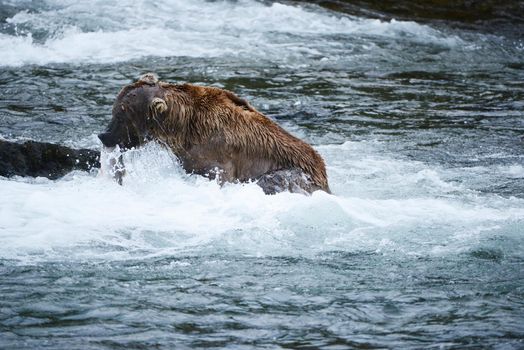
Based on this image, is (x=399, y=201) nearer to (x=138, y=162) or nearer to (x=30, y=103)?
(x=138, y=162)

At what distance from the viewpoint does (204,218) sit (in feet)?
24.4

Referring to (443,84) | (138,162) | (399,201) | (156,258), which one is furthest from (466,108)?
(156,258)

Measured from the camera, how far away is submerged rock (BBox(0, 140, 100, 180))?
28.0 ft

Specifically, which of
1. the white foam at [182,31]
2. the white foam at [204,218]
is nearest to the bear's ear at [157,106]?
the white foam at [204,218]

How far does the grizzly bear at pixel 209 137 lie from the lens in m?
8.36

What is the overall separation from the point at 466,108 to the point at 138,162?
17.3 ft

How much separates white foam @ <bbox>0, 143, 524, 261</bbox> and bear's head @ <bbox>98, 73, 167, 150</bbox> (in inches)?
7.2

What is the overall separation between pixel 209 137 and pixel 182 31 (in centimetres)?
785

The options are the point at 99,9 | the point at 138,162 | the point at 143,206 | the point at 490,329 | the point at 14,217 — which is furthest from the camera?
the point at 99,9

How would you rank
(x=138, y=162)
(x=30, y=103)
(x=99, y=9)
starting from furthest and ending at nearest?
(x=99, y=9) → (x=30, y=103) → (x=138, y=162)

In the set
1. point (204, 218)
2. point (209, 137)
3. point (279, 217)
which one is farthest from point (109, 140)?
point (279, 217)

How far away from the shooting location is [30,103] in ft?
37.1

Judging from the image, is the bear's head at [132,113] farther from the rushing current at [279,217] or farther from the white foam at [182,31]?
the white foam at [182,31]

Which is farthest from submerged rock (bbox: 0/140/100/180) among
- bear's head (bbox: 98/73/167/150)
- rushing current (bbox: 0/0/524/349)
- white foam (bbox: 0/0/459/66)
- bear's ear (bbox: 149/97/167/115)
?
white foam (bbox: 0/0/459/66)
